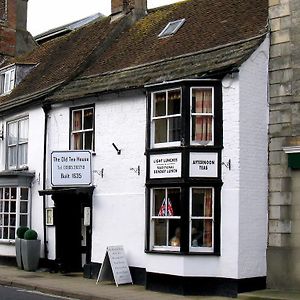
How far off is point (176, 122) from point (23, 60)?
13808mm

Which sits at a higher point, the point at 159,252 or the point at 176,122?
the point at 176,122

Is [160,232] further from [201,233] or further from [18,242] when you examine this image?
[18,242]

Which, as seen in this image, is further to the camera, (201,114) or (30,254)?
(30,254)

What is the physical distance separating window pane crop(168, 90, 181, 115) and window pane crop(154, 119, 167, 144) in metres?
0.36

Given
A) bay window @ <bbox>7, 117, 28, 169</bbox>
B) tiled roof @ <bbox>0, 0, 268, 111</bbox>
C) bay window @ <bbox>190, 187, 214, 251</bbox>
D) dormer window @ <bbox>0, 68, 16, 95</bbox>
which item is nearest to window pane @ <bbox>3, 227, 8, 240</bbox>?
bay window @ <bbox>7, 117, 28, 169</bbox>

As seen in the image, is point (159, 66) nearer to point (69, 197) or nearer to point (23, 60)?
point (69, 197)

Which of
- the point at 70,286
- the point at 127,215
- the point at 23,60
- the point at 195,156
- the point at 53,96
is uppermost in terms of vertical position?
the point at 23,60

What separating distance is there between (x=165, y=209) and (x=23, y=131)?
27.7ft

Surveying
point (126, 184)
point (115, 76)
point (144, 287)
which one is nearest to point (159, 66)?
point (115, 76)

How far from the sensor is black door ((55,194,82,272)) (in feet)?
65.9

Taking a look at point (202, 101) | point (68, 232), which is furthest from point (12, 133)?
point (202, 101)

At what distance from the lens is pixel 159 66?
18266 mm

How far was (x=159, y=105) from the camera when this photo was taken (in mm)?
17000

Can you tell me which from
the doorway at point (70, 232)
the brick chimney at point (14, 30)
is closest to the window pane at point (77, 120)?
the doorway at point (70, 232)
